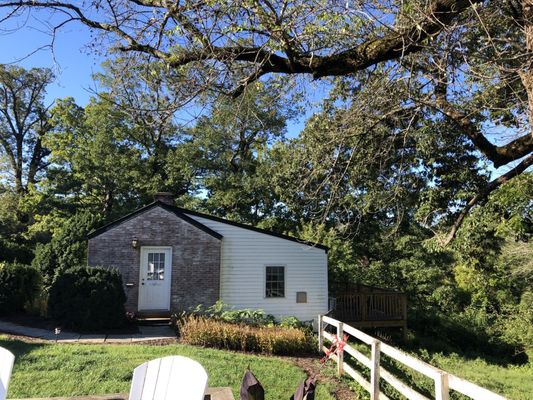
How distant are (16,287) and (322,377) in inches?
418

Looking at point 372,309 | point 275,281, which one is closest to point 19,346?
point 275,281

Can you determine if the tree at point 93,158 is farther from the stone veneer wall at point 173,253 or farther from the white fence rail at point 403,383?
the white fence rail at point 403,383

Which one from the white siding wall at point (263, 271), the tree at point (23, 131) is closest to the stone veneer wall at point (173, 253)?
the white siding wall at point (263, 271)

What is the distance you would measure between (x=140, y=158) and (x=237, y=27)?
25.6m

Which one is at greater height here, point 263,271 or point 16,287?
point 263,271

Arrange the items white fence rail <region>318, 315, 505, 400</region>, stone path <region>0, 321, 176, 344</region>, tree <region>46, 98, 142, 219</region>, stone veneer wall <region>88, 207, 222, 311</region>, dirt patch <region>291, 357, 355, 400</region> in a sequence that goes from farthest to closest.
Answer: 1. tree <region>46, 98, 142, 219</region>
2. stone veneer wall <region>88, 207, 222, 311</region>
3. stone path <region>0, 321, 176, 344</region>
4. dirt patch <region>291, 357, 355, 400</region>
5. white fence rail <region>318, 315, 505, 400</region>

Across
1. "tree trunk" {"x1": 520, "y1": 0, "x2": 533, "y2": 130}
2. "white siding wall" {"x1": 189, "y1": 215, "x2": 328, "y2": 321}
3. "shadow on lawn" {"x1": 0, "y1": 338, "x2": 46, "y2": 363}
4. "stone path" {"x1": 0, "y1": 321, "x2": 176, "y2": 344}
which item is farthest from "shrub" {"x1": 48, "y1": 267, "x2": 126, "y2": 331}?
"tree trunk" {"x1": 520, "y1": 0, "x2": 533, "y2": 130}

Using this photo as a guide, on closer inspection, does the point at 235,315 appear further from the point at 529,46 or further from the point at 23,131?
the point at 23,131

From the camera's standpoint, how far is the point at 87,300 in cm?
1195

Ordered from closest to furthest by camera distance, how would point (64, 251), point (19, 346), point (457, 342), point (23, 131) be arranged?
point (19, 346) < point (64, 251) < point (457, 342) < point (23, 131)

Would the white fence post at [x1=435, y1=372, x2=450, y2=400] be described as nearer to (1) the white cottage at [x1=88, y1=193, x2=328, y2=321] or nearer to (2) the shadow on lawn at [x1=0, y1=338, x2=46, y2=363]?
(2) the shadow on lawn at [x1=0, y1=338, x2=46, y2=363]

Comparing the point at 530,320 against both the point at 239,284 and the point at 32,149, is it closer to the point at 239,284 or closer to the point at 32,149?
the point at 239,284

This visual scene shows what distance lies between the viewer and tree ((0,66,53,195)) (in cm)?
3216

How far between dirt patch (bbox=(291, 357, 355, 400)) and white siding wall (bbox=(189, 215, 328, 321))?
18.9 feet
